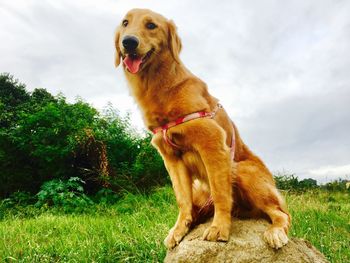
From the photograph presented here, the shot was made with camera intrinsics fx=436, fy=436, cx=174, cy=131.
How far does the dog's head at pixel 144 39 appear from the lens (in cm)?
308

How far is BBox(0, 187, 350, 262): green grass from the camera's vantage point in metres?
4.90

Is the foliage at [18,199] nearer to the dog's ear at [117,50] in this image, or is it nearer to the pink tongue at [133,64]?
the dog's ear at [117,50]

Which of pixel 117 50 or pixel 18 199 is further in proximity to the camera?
pixel 18 199

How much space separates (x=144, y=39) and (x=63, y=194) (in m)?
7.39

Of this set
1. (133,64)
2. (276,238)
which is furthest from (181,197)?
(133,64)

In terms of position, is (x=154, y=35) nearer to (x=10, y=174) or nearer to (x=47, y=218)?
(x=47, y=218)

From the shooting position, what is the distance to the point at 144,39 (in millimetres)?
3150

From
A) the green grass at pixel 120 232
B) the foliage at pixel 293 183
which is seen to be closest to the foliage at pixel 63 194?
the green grass at pixel 120 232

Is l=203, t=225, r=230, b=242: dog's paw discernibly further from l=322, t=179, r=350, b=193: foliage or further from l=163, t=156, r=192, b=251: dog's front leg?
l=322, t=179, r=350, b=193: foliage

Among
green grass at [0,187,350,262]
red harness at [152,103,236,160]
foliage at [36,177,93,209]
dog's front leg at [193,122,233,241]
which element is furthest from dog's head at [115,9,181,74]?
foliage at [36,177,93,209]

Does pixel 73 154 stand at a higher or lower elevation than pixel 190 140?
higher

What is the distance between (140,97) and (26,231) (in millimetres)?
4693

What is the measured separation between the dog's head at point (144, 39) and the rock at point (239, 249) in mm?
1328

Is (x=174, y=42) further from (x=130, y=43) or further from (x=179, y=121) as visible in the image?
(x=179, y=121)
